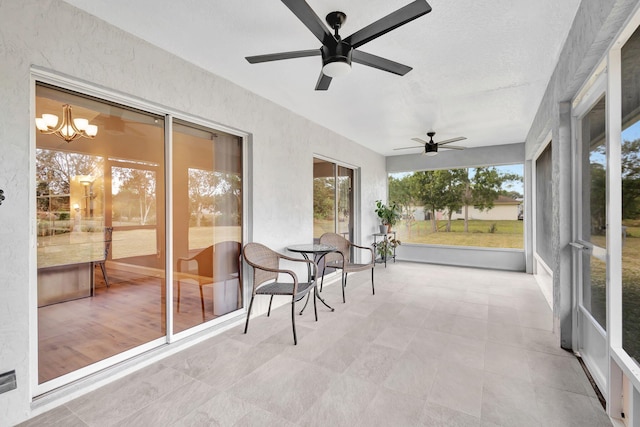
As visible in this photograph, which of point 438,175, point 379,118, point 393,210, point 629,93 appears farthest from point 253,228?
point 438,175

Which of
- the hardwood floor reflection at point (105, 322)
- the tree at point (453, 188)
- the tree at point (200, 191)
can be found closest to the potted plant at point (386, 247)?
the tree at point (453, 188)

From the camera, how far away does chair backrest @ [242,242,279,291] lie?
312 centimetres

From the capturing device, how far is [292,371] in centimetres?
227

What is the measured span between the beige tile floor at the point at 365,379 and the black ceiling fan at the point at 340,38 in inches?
90.1

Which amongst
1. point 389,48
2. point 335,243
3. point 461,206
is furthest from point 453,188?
point 389,48

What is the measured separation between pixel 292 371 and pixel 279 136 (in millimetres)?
2764

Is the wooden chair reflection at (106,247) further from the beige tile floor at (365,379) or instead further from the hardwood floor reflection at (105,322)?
the beige tile floor at (365,379)

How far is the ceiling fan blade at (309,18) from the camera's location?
1562 millimetres

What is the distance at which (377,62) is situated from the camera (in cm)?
215

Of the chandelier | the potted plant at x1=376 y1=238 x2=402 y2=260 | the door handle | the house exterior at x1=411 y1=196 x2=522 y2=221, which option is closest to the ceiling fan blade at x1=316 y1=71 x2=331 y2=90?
the chandelier

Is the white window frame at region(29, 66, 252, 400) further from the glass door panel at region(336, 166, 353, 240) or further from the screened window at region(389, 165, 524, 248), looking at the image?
the screened window at region(389, 165, 524, 248)

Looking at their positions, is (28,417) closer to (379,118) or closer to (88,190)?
(88,190)

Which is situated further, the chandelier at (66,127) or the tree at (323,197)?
the tree at (323,197)

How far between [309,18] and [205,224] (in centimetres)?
215
